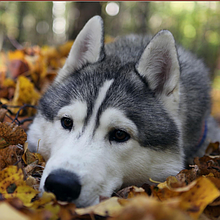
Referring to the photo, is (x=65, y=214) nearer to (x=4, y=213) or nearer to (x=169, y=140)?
(x=4, y=213)

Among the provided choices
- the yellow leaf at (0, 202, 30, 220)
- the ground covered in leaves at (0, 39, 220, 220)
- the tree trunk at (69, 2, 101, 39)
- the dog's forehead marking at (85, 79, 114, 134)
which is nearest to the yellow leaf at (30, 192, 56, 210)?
the ground covered in leaves at (0, 39, 220, 220)

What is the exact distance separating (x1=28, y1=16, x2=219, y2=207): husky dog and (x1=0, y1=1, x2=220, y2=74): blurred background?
515cm

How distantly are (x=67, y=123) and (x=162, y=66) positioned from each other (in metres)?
1.18

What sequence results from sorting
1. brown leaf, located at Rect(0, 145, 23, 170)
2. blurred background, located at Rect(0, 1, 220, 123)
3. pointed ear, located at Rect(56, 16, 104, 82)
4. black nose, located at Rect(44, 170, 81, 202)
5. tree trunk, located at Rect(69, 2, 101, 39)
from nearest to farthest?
black nose, located at Rect(44, 170, 81, 202) < brown leaf, located at Rect(0, 145, 23, 170) < pointed ear, located at Rect(56, 16, 104, 82) < blurred background, located at Rect(0, 1, 220, 123) < tree trunk, located at Rect(69, 2, 101, 39)

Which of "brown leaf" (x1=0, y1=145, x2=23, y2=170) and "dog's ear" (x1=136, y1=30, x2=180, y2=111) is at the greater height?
"dog's ear" (x1=136, y1=30, x2=180, y2=111)

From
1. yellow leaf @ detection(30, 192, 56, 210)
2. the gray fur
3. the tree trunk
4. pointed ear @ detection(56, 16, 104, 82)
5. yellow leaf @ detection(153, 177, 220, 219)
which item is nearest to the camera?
yellow leaf @ detection(153, 177, 220, 219)

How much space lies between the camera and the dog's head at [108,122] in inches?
77.5

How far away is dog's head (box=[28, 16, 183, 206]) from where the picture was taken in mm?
1969

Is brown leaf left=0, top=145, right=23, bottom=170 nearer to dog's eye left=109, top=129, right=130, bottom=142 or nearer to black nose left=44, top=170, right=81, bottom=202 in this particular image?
black nose left=44, top=170, right=81, bottom=202

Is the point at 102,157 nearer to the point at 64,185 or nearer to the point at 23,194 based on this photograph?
the point at 64,185

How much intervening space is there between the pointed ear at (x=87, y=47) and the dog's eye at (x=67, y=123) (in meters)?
0.76

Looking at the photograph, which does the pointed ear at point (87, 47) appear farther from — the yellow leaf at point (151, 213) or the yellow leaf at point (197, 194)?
the yellow leaf at point (151, 213)

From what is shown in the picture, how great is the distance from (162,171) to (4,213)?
5.46 feet

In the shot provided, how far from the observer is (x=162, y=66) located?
2666 mm
